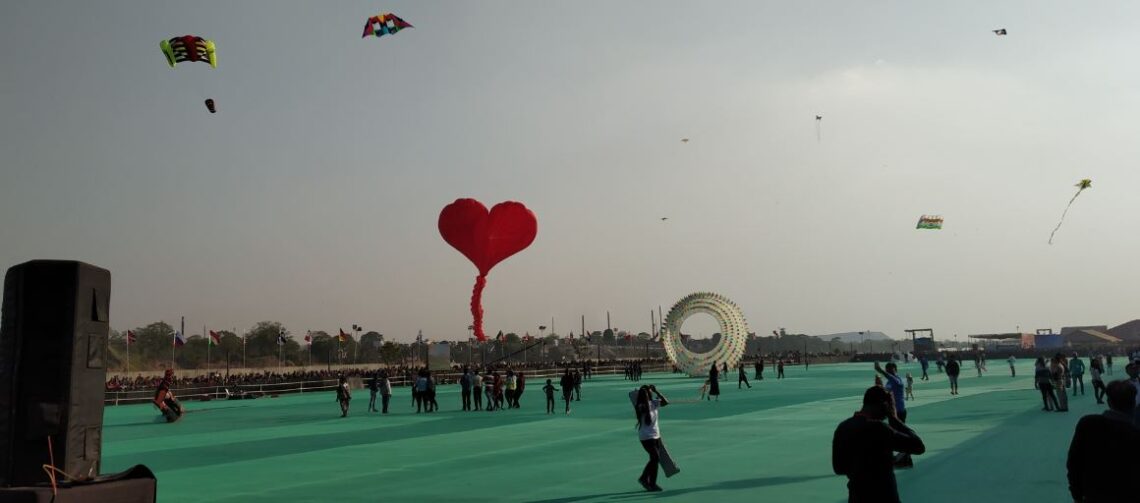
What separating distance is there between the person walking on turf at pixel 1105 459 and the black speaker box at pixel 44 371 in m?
8.23

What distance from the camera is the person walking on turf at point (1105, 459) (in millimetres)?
5395

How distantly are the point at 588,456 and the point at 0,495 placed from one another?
9.96m

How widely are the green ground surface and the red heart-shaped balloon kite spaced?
8624 mm

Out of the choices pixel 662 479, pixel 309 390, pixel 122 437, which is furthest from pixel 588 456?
pixel 309 390

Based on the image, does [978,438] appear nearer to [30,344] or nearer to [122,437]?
[30,344]

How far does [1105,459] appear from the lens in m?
5.46

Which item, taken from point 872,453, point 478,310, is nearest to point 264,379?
point 478,310

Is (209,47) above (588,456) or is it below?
above

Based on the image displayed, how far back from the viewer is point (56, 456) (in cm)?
746

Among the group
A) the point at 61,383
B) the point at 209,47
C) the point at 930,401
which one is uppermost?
the point at 209,47

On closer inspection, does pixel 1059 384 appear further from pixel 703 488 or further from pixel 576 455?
pixel 703 488

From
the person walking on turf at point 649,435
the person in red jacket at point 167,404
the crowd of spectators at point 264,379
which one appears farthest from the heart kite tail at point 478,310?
the person walking on turf at point 649,435

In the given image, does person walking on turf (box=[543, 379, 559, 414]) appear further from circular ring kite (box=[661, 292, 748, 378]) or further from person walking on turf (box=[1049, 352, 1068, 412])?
circular ring kite (box=[661, 292, 748, 378])

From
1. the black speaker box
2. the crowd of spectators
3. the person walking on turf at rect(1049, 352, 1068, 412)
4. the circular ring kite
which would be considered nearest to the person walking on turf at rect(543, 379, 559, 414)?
the crowd of spectators
